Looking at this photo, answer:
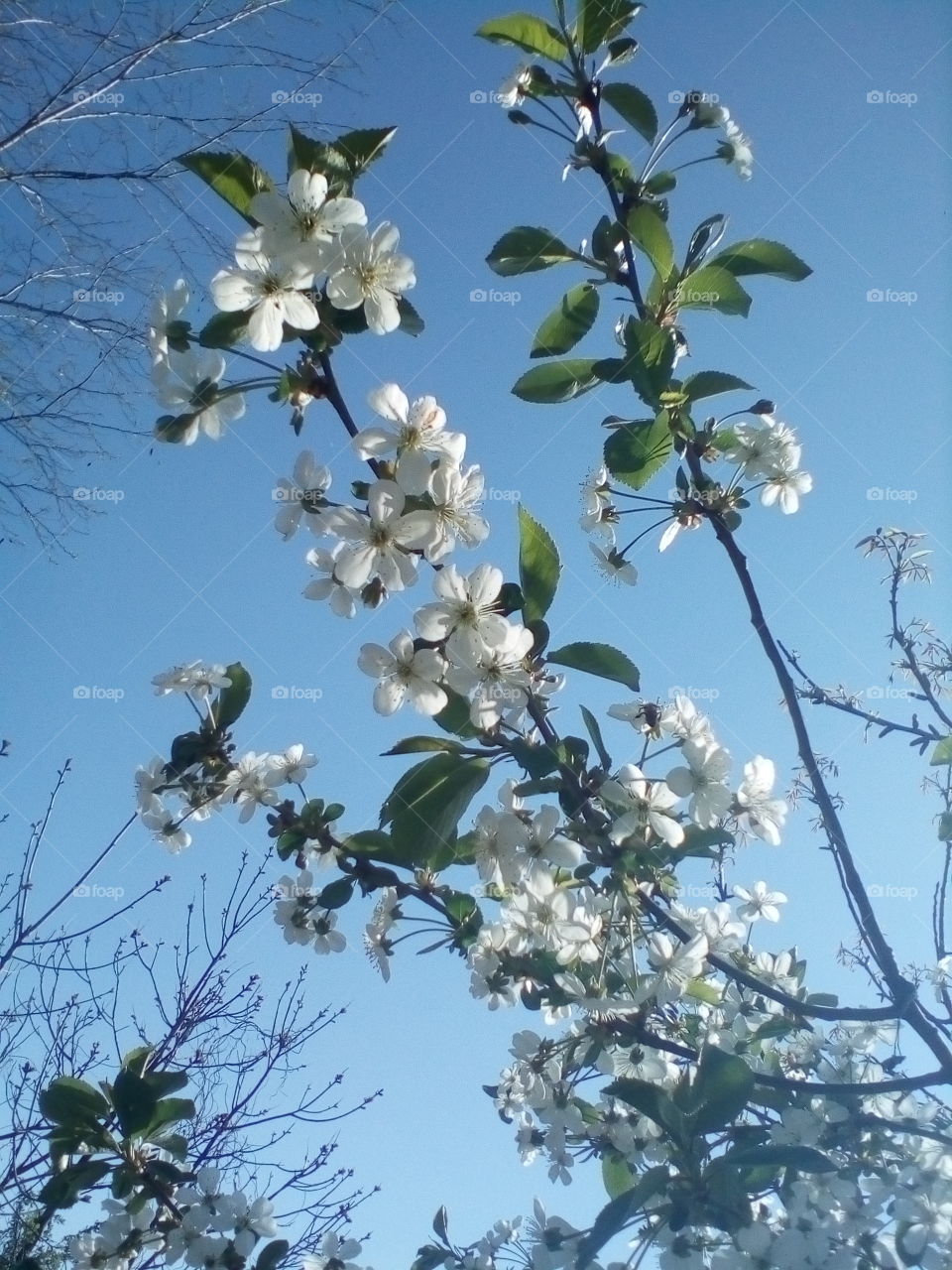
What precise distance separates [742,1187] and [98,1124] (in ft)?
3.51

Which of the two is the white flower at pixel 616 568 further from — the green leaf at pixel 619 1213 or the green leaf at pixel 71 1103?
the green leaf at pixel 71 1103

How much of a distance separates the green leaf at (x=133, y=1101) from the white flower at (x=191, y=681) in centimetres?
67

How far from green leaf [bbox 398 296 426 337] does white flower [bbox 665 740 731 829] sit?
66 cm

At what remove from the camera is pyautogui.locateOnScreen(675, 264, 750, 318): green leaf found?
53.6 inches

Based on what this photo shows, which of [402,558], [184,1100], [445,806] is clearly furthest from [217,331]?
[184,1100]

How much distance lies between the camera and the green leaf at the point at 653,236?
132cm

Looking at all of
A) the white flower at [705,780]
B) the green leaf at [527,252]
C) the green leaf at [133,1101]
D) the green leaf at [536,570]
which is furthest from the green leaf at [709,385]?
the green leaf at [133,1101]

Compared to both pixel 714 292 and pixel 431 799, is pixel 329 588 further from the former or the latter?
pixel 714 292

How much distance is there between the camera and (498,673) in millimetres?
1125

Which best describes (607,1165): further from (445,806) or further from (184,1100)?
(445,806)

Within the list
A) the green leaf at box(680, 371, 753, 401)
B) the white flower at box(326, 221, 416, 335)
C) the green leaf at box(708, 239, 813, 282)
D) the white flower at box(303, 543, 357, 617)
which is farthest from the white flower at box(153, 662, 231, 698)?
the green leaf at box(708, 239, 813, 282)

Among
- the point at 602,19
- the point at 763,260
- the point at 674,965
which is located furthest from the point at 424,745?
the point at 602,19

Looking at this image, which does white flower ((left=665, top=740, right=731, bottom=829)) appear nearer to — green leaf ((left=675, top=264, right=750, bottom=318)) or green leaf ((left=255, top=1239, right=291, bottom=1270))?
green leaf ((left=675, top=264, right=750, bottom=318))

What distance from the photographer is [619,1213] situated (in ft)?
4.12
